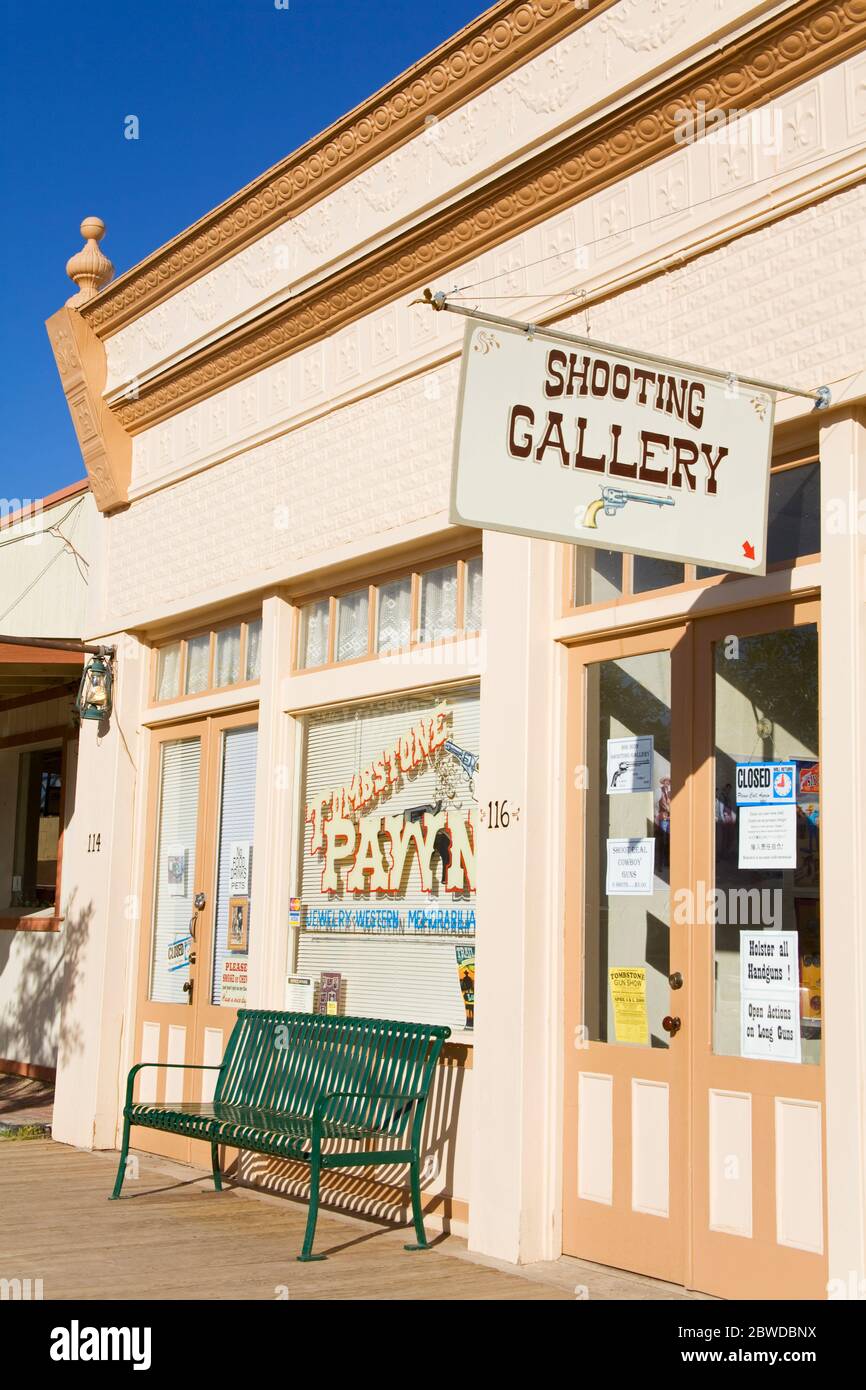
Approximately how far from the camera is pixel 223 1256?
6.74m

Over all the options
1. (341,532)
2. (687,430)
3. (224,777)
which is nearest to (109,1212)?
(224,777)

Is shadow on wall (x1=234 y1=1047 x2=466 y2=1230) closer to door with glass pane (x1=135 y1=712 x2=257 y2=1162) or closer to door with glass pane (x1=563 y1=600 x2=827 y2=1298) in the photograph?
door with glass pane (x1=563 y1=600 x2=827 y2=1298)

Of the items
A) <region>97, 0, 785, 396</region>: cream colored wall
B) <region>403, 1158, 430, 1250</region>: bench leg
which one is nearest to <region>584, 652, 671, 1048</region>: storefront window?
<region>403, 1158, 430, 1250</region>: bench leg

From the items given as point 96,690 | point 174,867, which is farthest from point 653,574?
point 96,690

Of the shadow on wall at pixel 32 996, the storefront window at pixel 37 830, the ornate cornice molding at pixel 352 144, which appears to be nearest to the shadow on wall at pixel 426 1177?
the shadow on wall at pixel 32 996

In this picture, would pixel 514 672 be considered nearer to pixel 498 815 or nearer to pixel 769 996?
pixel 498 815

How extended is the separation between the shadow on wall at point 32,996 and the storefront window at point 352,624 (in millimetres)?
4659

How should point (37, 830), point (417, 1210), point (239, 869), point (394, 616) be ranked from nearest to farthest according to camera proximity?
point (417, 1210), point (394, 616), point (239, 869), point (37, 830)

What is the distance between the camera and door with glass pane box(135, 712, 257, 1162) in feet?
31.3

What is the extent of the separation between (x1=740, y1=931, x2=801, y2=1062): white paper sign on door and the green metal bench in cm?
169

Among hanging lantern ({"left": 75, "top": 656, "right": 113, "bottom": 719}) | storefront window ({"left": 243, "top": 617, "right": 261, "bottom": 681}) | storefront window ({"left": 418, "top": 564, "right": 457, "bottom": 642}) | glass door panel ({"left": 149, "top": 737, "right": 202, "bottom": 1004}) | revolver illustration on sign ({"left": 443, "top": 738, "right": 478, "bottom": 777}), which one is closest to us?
revolver illustration on sign ({"left": 443, "top": 738, "right": 478, "bottom": 777})

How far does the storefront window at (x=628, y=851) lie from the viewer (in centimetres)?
643

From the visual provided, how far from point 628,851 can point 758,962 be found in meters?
0.94

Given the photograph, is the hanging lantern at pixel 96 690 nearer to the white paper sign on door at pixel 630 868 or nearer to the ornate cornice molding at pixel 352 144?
the ornate cornice molding at pixel 352 144
